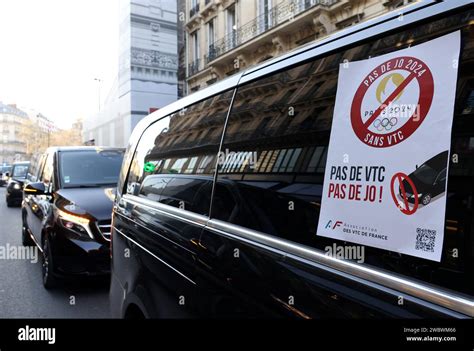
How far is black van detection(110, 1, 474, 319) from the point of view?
1.01m

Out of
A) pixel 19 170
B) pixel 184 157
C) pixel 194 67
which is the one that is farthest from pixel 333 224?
pixel 194 67

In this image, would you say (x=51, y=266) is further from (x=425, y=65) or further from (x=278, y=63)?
(x=425, y=65)

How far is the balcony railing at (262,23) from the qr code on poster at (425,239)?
1715 cm

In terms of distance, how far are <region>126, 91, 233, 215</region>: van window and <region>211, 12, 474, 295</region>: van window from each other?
0.14 metres

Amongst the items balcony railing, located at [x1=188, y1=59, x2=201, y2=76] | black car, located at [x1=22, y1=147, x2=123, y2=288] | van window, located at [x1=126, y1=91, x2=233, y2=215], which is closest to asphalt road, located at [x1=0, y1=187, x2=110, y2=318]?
black car, located at [x1=22, y1=147, x2=123, y2=288]

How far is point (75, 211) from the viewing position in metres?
4.85

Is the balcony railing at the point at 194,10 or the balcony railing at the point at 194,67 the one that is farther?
the balcony railing at the point at 194,10

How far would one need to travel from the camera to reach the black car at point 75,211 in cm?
468

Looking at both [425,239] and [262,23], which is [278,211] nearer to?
[425,239]

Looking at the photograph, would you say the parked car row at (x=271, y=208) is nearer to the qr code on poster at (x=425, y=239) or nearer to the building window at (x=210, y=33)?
the qr code on poster at (x=425, y=239)

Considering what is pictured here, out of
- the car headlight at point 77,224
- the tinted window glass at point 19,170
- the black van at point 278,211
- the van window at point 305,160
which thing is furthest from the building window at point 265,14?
the van window at point 305,160

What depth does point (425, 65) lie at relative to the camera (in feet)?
3.68

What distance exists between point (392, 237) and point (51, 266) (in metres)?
4.65

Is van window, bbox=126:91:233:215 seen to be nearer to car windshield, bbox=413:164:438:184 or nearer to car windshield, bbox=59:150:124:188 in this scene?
car windshield, bbox=413:164:438:184
